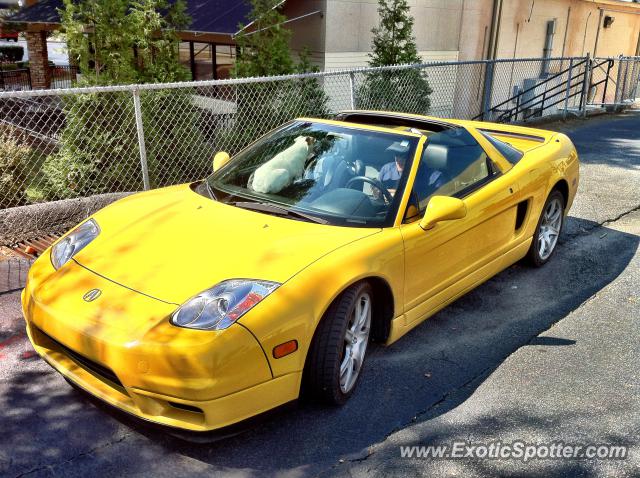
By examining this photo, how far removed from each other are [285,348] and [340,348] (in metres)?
0.37

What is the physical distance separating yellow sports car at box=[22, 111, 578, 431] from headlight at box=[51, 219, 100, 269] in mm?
12

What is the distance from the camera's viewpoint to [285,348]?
2982 millimetres

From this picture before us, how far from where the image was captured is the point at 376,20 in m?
13.0

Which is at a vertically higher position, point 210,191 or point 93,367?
point 210,191

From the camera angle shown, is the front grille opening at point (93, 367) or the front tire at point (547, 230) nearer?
the front grille opening at point (93, 367)

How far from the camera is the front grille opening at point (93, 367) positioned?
298 centimetres

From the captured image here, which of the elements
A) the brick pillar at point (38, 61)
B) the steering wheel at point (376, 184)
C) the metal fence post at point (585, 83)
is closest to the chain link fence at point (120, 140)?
the steering wheel at point (376, 184)

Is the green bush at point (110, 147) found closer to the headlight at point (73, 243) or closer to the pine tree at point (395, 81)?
the headlight at point (73, 243)

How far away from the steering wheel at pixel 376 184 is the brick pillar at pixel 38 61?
1545cm

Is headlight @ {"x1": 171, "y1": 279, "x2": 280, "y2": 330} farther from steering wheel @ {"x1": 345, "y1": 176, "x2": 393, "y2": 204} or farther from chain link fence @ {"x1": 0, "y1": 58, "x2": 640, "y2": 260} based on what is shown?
chain link fence @ {"x1": 0, "y1": 58, "x2": 640, "y2": 260}

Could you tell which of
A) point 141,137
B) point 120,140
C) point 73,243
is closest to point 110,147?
point 120,140

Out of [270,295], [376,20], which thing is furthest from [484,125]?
[376,20]

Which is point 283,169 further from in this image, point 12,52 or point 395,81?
point 12,52

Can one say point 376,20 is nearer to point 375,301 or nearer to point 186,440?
point 375,301
